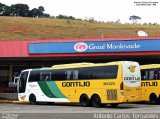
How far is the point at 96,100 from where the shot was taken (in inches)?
1238

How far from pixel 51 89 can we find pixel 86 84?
3950mm

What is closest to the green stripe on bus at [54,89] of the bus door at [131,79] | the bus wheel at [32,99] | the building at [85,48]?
the bus wheel at [32,99]

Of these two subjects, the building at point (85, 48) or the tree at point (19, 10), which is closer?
the building at point (85, 48)

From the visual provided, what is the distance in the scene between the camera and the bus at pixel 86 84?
30.0m

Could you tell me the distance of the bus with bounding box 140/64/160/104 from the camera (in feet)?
111

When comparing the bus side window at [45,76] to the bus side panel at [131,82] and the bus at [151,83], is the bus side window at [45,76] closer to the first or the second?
the bus at [151,83]

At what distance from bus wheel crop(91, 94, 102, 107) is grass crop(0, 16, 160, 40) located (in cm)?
3585

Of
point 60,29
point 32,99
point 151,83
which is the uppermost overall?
point 60,29

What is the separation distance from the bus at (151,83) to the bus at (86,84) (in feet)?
10.7

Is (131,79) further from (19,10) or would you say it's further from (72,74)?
(19,10)

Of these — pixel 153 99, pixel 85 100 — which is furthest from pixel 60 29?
pixel 85 100

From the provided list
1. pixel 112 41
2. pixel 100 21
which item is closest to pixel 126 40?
pixel 112 41

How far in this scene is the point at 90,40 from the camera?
41.7 metres

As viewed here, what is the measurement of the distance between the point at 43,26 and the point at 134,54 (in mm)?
38745
